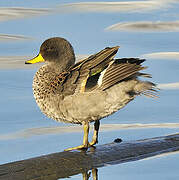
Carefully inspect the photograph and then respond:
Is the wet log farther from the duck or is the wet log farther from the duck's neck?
the duck's neck

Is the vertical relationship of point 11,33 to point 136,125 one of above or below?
above

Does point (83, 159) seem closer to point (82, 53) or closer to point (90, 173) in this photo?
point (90, 173)

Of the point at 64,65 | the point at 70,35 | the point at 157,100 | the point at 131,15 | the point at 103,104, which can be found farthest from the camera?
the point at 131,15

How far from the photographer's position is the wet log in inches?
223

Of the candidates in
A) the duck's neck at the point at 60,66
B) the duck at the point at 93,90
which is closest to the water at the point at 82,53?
the duck at the point at 93,90

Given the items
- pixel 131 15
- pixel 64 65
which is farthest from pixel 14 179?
pixel 131 15

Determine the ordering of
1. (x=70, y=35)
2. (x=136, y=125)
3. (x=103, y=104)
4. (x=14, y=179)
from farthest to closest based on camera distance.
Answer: (x=70, y=35) < (x=136, y=125) < (x=103, y=104) < (x=14, y=179)

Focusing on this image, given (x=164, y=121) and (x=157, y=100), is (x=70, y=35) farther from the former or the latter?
(x=164, y=121)

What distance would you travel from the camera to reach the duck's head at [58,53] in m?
6.93

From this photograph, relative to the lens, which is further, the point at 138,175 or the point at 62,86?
the point at 62,86

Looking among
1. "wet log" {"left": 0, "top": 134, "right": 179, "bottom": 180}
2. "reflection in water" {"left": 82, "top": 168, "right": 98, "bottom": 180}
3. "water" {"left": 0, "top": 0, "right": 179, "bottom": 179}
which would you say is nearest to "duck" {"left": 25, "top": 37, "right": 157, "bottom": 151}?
"wet log" {"left": 0, "top": 134, "right": 179, "bottom": 180}

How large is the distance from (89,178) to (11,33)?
218 inches

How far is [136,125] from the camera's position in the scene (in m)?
7.42

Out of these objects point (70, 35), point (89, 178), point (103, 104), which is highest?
point (70, 35)
